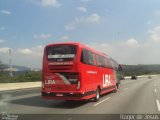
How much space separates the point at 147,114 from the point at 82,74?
15.3ft

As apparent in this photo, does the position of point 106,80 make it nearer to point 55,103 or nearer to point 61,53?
point 55,103

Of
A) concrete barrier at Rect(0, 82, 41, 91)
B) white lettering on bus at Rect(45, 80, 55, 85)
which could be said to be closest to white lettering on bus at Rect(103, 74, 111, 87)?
white lettering on bus at Rect(45, 80, 55, 85)

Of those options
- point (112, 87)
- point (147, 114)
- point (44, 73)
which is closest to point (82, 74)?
point (44, 73)

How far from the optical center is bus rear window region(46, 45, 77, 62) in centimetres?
1694

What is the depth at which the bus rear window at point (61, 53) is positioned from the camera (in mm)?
16938

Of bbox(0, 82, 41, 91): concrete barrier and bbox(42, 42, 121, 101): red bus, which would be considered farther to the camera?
bbox(0, 82, 41, 91): concrete barrier

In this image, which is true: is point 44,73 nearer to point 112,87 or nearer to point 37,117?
point 37,117

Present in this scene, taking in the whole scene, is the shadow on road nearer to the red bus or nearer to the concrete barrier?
the red bus

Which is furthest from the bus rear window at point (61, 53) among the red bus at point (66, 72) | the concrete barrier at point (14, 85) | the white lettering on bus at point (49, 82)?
the concrete barrier at point (14, 85)

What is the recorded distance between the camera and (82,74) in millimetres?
16953

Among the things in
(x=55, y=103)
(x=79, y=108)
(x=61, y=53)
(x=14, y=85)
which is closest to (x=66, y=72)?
(x=61, y=53)

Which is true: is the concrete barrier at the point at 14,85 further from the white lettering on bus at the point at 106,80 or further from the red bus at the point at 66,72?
the red bus at the point at 66,72

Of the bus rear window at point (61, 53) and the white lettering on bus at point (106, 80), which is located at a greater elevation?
the bus rear window at point (61, 53)

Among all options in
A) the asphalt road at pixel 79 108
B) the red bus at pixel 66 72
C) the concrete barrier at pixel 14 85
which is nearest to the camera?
the asphalt road at pixel 79 108
